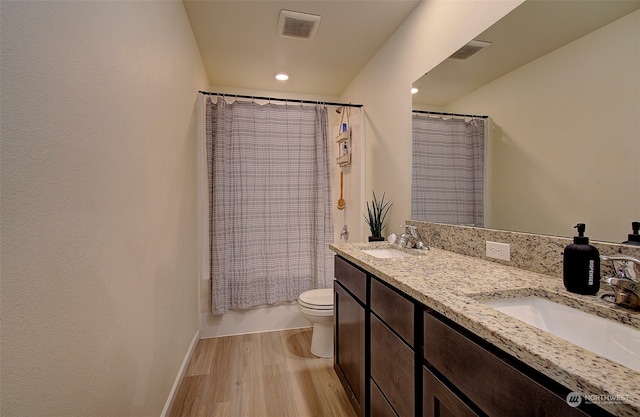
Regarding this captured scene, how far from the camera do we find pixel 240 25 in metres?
2.05

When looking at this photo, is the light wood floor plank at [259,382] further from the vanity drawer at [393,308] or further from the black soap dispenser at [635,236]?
the black soap dispenser at [635,236]

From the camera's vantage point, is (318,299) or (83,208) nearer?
(83,208)

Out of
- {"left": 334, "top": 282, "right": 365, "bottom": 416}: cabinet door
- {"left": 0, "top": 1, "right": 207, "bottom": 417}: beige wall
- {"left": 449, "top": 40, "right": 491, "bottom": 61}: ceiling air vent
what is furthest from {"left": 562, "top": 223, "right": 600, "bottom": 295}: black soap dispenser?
{"left": 0, "top": 1, "right": 207, "bottom": 417}: beige wall

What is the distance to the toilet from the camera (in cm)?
211

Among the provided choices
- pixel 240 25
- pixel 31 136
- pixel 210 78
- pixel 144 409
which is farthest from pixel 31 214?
pixel 210 78

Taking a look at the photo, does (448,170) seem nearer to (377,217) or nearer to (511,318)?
(377,217)

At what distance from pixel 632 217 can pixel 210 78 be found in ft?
11.0

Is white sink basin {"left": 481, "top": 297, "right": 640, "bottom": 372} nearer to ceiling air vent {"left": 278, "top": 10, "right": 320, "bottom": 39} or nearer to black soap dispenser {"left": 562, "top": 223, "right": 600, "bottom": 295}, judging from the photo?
black soap dispenser {"left": 562, "top": 223, "right": 600, "bottom": 295}

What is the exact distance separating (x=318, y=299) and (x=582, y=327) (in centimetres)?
176

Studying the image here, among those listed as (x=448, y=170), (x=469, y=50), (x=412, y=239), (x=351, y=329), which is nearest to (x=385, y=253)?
(x=412, y=239)

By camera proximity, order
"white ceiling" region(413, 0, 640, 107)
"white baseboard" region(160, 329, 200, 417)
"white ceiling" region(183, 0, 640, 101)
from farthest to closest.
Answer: "white baseboard" region(160, 329, 200, 417) → "white ceiling" region(183, 0, 640, 101) → "white ceiling" region(413, 0, 640, 107)

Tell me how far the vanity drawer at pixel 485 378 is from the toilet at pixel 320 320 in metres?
1.29

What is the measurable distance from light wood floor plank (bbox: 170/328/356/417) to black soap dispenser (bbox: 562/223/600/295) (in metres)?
1.36

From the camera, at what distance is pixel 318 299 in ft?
7.55
